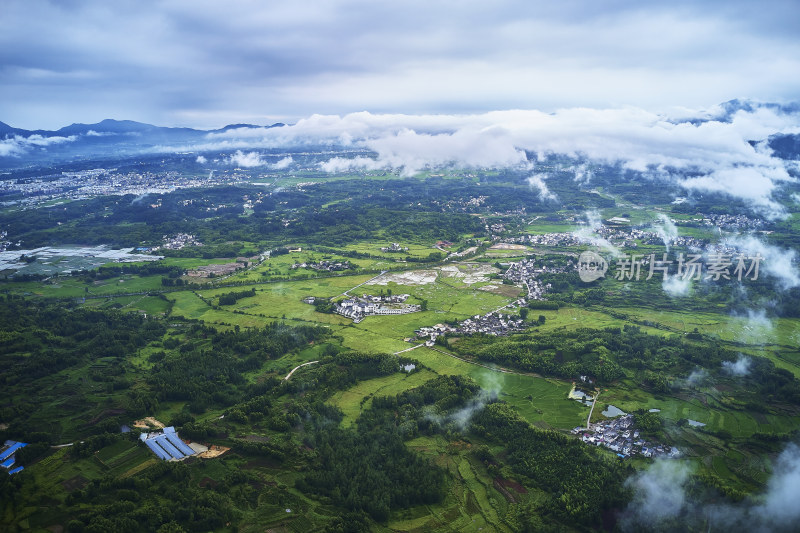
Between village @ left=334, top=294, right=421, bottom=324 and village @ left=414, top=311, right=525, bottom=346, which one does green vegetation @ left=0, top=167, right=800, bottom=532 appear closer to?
village @ left=414, top=311, right=525, bottom=346

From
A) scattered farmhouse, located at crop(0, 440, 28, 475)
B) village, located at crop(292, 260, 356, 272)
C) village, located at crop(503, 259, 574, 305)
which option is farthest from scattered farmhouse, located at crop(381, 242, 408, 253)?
scattered farmhouse, located at crop(0, 440, 28, 475)

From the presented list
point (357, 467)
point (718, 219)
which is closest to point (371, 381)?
point (357, 467)

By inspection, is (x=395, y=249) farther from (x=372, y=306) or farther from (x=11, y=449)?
(x=11, y=449)

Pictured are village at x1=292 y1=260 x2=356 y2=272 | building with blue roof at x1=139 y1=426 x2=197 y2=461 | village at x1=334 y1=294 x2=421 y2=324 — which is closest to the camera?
building with blue roof at x1=139 y1=426 x2=197 y2=461

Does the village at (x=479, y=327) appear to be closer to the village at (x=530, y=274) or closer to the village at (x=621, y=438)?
the village at (x=530, y=274)

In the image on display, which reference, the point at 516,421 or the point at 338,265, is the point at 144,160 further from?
the point at 516,421

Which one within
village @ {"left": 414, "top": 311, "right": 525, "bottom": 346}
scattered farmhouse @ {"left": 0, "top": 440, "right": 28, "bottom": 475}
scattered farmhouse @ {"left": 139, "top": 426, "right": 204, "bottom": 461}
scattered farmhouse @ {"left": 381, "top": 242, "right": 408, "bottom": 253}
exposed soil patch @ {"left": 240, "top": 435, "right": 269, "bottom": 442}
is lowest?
exposed soil patch @ {"left": 240, "top": 435, "right": 269, "bottom": 442}

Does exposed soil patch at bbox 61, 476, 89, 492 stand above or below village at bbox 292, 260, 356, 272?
below

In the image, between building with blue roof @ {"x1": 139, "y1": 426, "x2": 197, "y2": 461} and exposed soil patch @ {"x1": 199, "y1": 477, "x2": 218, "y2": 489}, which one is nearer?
exposed soil patch @ {"x1": 199, "y1": 477, "x2": 218, "y2": 489}
